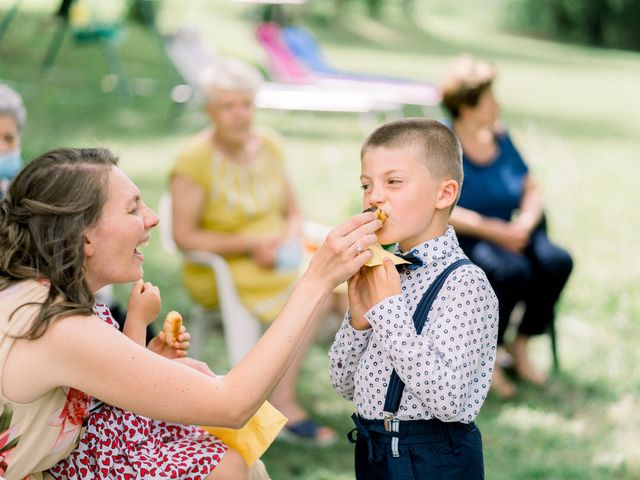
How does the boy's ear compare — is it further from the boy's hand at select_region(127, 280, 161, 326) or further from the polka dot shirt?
the boy's hand at select_region(127, 280, 161, 326)

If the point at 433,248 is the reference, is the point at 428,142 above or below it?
above

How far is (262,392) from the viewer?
219 centimetres

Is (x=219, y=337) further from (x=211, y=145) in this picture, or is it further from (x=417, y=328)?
(x=417, y=328)

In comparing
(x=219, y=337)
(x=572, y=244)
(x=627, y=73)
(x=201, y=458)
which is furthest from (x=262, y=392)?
(x=627, y=73)

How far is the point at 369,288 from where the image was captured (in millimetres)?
2260

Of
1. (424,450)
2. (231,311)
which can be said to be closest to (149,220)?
(424,450)

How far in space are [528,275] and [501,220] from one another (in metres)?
0.33

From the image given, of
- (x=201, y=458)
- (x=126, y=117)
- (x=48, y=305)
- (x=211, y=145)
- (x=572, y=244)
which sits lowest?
(x=126, y=117)

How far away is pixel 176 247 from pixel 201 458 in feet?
7.86

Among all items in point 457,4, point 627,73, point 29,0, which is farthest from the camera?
point 457,4

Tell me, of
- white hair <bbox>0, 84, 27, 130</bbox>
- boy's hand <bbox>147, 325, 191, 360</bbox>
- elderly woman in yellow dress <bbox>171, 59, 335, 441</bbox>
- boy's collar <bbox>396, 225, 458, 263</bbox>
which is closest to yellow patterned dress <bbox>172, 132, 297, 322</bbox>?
elderly woman in yellow dress <bbox>171, 59, 335, 441</bbox>

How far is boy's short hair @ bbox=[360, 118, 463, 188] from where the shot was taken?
2336mm

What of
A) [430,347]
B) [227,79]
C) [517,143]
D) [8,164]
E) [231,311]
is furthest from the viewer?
[517,143]

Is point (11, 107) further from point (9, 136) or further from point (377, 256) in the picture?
point (377, 256)
